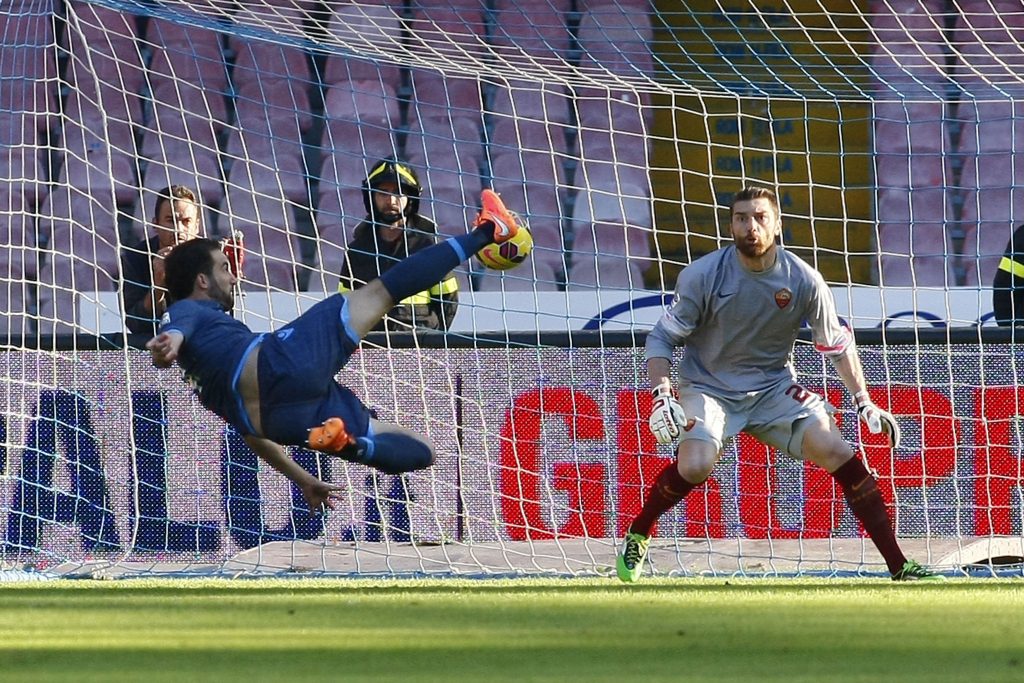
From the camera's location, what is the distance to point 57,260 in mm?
9406

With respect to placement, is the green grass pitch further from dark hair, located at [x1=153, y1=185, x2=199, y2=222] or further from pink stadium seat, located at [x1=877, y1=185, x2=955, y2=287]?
pink stadium seat, located at [x1=877, y1=185, x2=955, y2=287]

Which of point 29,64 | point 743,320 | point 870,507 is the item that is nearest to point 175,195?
point 29,64

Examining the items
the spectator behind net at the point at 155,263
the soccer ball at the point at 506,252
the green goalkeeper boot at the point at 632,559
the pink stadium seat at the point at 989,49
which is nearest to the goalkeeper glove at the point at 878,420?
the green goalkeeper boot at the point at 632,559

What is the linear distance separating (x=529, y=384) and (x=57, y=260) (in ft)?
11.4

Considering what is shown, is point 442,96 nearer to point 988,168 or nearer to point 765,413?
point 988,168

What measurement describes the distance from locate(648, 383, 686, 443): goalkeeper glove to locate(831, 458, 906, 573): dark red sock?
671mm

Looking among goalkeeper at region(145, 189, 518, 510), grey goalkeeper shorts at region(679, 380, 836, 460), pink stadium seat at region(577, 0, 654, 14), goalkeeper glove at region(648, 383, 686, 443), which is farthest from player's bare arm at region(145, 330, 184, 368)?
pink stadium seat at region(577, 0, 654, 14)

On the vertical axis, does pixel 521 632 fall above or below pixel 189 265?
below

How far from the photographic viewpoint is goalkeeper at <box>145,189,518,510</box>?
5.58 meters

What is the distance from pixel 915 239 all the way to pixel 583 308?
3535 mm

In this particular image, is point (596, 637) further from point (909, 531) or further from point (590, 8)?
point (590, 8)

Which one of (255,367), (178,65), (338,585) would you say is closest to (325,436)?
(255,367)

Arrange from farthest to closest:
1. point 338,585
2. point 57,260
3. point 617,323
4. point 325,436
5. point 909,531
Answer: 1. point 57,260
2. point 617,323
3. point 909,531
4. point 338,585
5. point 325,436

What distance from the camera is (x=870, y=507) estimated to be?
20.3 feet
